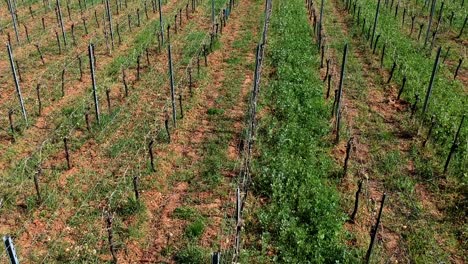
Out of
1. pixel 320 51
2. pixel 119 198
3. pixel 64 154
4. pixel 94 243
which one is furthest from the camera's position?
pixel 320 51

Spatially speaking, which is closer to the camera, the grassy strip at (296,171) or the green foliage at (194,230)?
the grassy strip at (296,171)

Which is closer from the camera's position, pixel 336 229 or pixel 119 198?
pixel 336 229

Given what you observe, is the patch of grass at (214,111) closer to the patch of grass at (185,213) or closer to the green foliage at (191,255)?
the patch of grass at (185,213)

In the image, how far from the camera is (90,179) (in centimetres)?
940

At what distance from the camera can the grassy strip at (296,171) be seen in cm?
773

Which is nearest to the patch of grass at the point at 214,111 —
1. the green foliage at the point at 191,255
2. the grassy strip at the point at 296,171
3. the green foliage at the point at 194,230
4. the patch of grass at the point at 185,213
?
the grassy strip at the point at 296,171

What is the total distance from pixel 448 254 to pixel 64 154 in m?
7.72

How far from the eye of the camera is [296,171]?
9.30m

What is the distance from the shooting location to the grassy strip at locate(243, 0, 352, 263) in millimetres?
7727

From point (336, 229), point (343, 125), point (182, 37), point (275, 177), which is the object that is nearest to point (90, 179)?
point (275, 177)

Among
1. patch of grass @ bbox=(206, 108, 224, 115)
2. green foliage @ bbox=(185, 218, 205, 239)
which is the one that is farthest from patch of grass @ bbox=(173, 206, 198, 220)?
patch of grass @ bbox=(206, 108, 224, 115)

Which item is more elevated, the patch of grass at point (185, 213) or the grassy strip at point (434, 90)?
the grassy strip at point (434, 90)

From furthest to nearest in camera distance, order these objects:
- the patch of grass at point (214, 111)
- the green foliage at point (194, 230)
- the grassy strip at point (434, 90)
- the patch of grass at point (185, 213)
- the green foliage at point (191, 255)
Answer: the patch of grass at point (214, 111) < the grassy strip at point (434, 90) < the patch of grass at point (185, 213) < the green foliage at point (194, 230) < the green foliage at point (191, 255)

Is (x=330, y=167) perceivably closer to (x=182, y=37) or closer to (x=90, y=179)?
(x=90, y=179)
